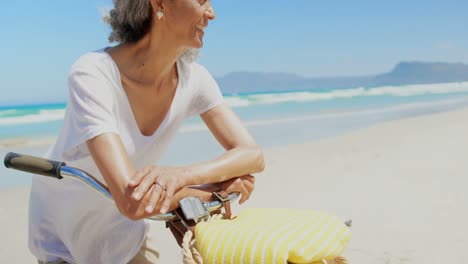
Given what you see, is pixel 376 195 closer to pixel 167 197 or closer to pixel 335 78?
pixel 167 197

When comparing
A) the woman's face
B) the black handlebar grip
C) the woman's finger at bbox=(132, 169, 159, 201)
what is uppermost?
the woman's face

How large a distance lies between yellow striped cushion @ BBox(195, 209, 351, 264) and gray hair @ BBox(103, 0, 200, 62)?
839mm

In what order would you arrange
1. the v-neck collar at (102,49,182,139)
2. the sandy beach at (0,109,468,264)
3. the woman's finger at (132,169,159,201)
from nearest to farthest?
1. the woman's finger at (132,169,159,201)
2. the v-neck collar at (102,49,182,139)
3. the sandy beach at (0,109,468,264)

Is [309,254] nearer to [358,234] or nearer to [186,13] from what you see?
[186,13]

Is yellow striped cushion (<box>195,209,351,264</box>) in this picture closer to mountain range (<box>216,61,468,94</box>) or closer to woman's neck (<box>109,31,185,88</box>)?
woman's neck (<box>109,31,185,88</box>)

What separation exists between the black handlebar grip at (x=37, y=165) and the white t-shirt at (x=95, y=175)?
14 cm

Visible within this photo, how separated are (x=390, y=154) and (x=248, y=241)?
6.88 meters

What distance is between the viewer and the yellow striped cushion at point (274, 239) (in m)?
1.27

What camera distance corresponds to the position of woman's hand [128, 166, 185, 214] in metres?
1.49

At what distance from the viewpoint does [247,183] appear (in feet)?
6.04

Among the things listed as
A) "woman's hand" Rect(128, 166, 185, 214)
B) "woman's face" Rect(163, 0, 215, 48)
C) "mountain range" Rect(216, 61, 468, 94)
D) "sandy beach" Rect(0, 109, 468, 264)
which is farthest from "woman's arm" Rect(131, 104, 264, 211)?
"mountain range" Rect(216, 61, 468, 94)

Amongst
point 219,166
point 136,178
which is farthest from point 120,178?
point 219,166

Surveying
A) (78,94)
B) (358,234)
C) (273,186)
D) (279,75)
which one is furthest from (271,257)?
(279,75)

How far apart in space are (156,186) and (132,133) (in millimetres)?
409
